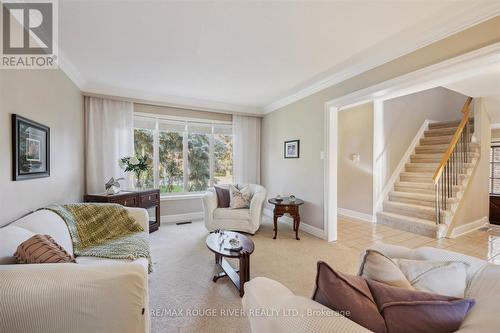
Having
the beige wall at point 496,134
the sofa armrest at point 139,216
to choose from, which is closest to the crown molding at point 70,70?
the sofa armrest at point 139,216

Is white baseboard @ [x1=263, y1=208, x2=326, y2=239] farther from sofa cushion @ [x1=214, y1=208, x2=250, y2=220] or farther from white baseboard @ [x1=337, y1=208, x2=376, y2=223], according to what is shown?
white baseboard @ [x1=337, y1=208, x2=376, y2=223]

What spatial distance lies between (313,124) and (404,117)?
116 inches

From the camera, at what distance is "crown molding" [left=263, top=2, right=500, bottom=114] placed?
175 centimetres

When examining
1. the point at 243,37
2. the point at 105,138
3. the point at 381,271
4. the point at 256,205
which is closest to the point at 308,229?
the point at 256,205

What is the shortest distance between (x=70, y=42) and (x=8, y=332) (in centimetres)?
255

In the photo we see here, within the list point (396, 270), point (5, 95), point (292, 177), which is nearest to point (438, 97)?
point (292, 177)

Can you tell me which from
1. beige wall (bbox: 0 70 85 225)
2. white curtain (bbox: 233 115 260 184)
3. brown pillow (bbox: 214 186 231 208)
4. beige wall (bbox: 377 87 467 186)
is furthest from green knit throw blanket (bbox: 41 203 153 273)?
beige wall (bbox: 377 87 467 186)

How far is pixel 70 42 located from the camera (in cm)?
227

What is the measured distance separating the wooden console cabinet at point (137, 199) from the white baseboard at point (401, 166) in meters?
4.36

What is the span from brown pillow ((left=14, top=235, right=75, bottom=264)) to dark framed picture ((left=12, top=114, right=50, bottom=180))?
765mm

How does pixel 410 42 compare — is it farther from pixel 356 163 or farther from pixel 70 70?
pixel 70 70

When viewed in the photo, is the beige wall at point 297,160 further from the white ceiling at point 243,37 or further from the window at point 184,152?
the window at point 184,152

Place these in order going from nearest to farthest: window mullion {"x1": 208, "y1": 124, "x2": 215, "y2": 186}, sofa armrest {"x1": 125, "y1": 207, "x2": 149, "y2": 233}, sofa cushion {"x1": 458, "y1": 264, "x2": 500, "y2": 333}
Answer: sofa cushion {"x1": 458, "y1": 264, "x2": 500, "y2": 333}
sofa armrest {"x1": 125, "y1": 207, "x2": 149, "y2": 233}
window mullion {"x1": 208, "y1": 124, "x2": 215, "y2": 186}

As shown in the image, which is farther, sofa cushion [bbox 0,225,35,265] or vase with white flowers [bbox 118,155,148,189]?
vase with white flowers [bbox 118,155,148,189]
